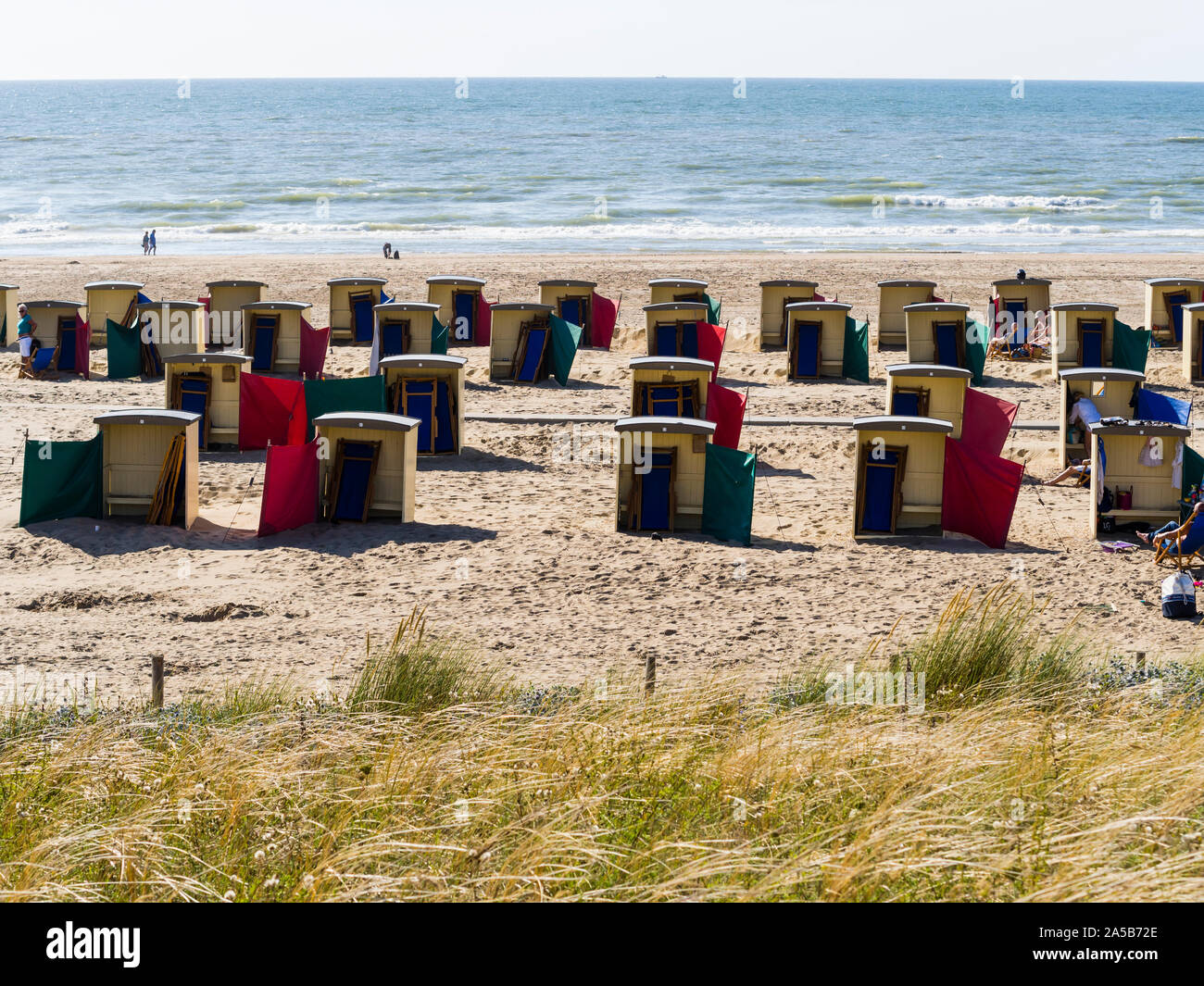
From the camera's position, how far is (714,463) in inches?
610

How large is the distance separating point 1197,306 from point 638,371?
40.9ft

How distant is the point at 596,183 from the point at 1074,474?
62001 millimetres

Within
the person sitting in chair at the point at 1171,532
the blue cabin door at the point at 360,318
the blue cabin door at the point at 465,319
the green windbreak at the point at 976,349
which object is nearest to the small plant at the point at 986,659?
the person sitting in chair at the point at 1171,532

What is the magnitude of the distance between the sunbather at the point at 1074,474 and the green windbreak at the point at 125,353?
17155 mm

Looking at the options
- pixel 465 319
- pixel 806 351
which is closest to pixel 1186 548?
pixel 806 351

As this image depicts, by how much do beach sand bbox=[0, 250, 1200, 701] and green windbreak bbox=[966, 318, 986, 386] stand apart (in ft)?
5.75

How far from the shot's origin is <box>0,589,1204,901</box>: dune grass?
219 inches

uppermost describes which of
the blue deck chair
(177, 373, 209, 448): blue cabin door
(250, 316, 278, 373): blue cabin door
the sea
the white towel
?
the sea

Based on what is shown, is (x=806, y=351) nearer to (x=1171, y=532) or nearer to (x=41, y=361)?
(x=1171, y=532)

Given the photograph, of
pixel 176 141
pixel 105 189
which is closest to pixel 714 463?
pixel 105 189

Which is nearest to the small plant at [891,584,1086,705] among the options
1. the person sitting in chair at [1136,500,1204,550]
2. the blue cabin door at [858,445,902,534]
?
the person sitting in chair at [1136,500,1204,550]

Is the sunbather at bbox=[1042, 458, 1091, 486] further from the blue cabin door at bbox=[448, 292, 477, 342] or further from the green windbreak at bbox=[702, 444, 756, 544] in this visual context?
the blue cabin door at bbox=[448, 292, 477, 342]
